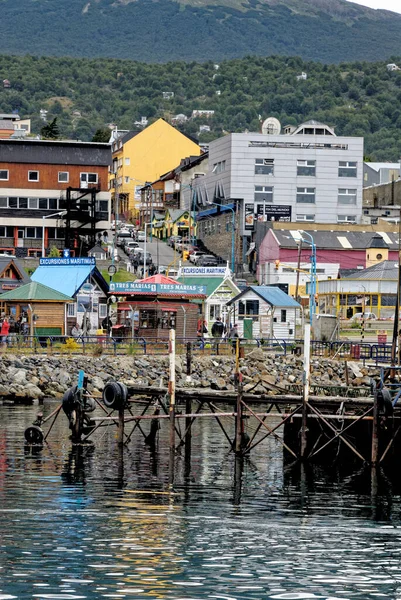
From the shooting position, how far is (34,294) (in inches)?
3132

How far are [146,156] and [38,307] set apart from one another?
109537mm

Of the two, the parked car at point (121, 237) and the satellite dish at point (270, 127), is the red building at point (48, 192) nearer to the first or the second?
the parked car at point (121, 237)

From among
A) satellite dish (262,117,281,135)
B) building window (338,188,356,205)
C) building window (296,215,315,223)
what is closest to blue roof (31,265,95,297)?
building window (296,215,315,223)

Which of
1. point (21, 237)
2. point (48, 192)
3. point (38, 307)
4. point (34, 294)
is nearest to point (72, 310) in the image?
point (38, 307)

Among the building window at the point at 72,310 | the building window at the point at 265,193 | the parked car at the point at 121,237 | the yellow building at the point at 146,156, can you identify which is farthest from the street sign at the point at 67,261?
the yellow building at the point at 146,156

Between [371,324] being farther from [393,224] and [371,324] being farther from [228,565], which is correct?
[228,565]

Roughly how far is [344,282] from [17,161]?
140 ft

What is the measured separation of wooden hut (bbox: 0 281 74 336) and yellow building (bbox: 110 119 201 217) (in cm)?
10452

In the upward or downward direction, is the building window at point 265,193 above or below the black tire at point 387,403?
above

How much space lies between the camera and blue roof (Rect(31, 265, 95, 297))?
272 ft

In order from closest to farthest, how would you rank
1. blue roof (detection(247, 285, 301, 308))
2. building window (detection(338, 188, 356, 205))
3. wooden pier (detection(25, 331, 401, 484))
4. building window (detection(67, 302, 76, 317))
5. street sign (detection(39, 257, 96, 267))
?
wooden pier (detection(25, 331, 401, 484)), building window (detection(67, 302, 76, 317)), street sign (detection(39, 257, 96, 267)), blue roof (detection(247, 285, 301, 308)), building window (detection(338, 188, 356, 205))

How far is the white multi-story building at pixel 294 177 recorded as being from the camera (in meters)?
137

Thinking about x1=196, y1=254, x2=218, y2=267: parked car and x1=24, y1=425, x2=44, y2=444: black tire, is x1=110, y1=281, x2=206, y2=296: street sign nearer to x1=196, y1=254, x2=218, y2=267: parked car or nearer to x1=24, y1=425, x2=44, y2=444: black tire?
x1=24, y1=425, x2=44, y2=444: black tire

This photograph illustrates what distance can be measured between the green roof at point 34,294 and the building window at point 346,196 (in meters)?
64.1
